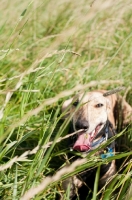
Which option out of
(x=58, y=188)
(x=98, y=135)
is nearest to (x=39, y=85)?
(x=98, y=135)

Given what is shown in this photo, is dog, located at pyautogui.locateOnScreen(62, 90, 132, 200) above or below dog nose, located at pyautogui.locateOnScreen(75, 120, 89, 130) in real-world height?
below

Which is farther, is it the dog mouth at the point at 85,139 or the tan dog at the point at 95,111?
the tan dog at the point at 95,111

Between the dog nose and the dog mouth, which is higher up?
the dog nose

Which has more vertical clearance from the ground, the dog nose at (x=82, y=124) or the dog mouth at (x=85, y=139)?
the dog nose at (x=82, y=124)

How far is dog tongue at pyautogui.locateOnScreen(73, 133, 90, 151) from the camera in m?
2.23

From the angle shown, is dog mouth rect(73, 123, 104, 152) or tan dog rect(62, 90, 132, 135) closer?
dog mouth rect(73, 123, 104, 152)

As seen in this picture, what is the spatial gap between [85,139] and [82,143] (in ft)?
0.17

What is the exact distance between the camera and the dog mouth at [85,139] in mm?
2234

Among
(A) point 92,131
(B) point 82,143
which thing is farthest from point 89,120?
(B) point 82,143

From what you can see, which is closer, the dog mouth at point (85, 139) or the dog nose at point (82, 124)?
the dog mouth at point (85, 139)

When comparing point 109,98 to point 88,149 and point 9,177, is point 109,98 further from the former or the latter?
point 9,177

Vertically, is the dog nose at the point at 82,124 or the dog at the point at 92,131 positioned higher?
the dog nose at the point at 82,124

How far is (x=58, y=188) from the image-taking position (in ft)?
7.38

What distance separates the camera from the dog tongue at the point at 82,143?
2.23 meters
